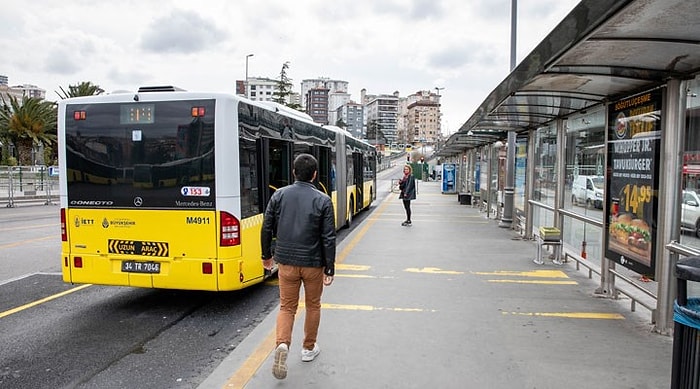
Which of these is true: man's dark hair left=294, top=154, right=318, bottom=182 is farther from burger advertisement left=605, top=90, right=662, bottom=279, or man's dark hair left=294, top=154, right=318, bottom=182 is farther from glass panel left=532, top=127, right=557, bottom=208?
glass panel left=532, top=127, right=557, bottom=208

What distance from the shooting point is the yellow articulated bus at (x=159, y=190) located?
5988mm

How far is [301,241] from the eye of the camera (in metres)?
4.29

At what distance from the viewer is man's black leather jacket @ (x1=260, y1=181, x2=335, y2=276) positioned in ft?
14.1

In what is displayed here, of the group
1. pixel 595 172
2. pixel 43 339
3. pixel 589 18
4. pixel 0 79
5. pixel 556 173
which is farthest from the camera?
pixel 0 79

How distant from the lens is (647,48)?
419 cm

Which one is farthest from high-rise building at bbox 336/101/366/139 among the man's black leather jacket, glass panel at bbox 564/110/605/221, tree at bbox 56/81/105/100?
the man's black leather jacket

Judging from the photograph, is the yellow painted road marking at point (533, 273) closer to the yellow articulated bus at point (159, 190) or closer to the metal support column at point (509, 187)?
the yellow articulated bus at point (159, 190)

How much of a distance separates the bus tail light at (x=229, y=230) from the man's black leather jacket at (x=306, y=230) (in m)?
1.78

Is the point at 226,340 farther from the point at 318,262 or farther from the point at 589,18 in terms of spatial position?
the point at 589,18

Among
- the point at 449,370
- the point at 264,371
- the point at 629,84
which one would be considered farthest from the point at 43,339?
the point at 629,84

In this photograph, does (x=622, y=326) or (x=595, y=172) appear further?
(x=595, y=172)

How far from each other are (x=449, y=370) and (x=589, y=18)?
287 centimetres

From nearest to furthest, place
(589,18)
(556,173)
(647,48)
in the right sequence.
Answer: (589,18) → (647,48) → (556,173)

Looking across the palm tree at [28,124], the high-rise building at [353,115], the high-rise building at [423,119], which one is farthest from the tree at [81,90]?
the high-rise building at [423,119]
